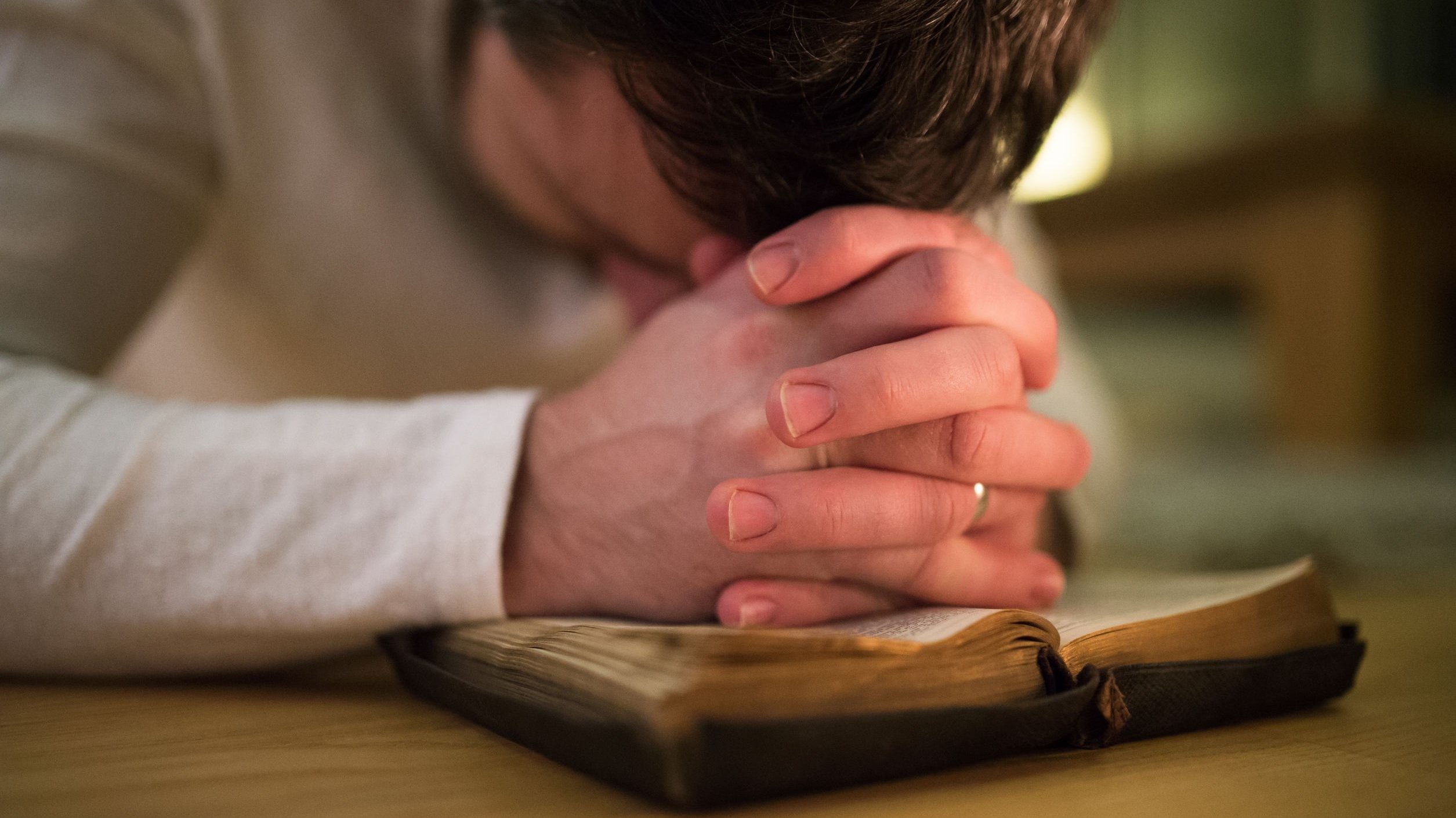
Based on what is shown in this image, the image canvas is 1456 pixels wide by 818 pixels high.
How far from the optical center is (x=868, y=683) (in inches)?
9.9

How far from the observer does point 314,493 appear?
398 millimetres

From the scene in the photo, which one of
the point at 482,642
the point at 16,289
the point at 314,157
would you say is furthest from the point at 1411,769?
the point at 314,157

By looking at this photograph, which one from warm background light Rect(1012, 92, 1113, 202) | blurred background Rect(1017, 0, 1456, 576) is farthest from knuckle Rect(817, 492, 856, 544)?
warm background light Rect(1012, 92, 1113, 202)

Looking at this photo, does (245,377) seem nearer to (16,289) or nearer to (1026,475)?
(16,289)

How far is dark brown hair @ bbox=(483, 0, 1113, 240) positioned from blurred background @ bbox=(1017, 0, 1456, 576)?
1.32 feet

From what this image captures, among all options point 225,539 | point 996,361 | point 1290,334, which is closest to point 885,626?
point 996,361

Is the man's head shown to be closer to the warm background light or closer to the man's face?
the man's face

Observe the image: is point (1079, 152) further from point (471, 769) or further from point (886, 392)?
point (471, 769)

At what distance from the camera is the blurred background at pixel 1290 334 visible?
3.80 ft

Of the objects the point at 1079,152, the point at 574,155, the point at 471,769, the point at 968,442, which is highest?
the point at 1079,152

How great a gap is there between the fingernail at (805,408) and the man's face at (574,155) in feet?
0.50

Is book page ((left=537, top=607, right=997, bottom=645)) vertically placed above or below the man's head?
below

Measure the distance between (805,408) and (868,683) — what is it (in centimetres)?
12

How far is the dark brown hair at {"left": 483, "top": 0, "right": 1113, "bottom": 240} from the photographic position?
1.15 feet
